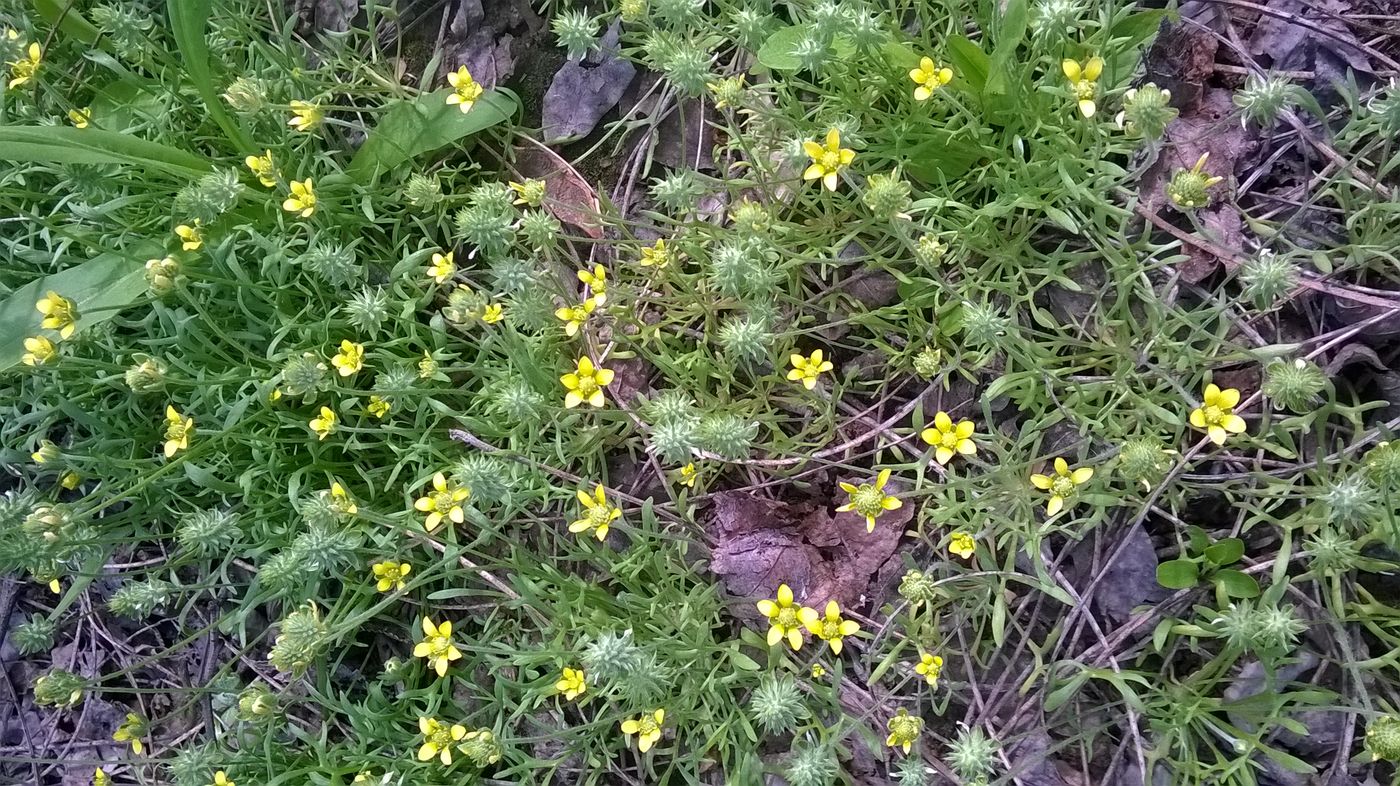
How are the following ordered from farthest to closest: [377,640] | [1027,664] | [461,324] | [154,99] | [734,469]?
[154,99] < [377,640] < [734,469] < [461,324] < [1027,664]

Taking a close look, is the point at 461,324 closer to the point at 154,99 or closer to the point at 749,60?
the point at 749,60

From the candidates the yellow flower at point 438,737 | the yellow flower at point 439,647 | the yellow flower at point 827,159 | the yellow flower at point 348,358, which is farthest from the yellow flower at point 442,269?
the yellow flower at point 438,737

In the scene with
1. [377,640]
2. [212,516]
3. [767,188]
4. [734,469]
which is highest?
[767,188]

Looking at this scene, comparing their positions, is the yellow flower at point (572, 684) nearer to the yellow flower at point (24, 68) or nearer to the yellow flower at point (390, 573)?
the yellow flower at point (390, 573)

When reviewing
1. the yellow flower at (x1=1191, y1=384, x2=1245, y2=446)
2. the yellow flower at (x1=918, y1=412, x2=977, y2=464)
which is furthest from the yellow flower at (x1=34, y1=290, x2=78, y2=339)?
the yellow flower at (x1=1191, y1=384, x2=1245, y2=446)

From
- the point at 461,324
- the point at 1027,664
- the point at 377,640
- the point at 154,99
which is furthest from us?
the point at 154,99

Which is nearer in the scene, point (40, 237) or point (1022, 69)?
point (1022, 69)

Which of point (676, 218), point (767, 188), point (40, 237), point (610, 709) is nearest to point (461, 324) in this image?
point (676, 218)

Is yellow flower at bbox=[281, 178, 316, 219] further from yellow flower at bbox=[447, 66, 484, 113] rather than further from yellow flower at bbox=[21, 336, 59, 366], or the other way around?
yellow flower at bbox=[21, 336, 59, 366]
